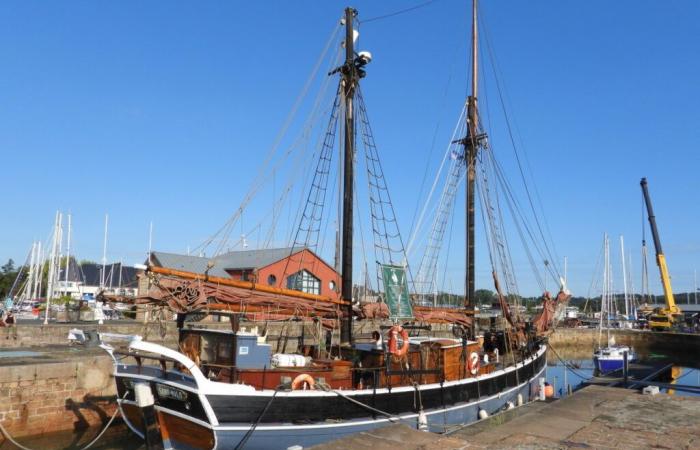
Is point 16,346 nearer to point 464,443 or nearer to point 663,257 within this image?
point 464,443

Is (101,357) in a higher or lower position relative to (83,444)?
higher

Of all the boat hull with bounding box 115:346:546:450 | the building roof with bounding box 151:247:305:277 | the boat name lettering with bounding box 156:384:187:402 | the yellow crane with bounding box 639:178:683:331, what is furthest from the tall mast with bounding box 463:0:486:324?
the yellow crane with bounding box 639:178:683:331

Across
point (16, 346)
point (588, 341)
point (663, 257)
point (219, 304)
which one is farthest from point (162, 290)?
point (663, 257)

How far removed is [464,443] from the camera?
886cm

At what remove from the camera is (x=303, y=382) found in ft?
39.6

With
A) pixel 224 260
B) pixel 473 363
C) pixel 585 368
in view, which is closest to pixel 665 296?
pixel 585 368

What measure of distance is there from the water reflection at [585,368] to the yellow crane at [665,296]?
431 centimetres

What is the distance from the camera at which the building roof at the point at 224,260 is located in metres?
44.6

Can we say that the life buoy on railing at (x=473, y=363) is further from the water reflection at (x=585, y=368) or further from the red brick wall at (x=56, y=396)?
the water reflection at (x=585, y=368)

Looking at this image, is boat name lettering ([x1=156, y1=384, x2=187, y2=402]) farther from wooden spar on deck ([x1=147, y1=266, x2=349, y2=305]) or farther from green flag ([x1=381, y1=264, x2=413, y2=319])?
green flag ([x1=381, y1=264, x2=413, y2=319])

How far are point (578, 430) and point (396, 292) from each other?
785 centimetres

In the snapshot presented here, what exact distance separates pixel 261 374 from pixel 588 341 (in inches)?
2067

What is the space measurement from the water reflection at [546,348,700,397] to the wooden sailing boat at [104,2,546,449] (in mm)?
14907

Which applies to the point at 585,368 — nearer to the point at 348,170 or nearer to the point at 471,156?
the point at 471,156
